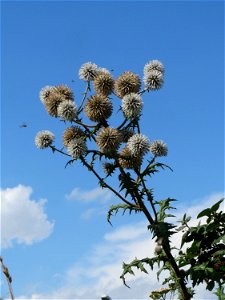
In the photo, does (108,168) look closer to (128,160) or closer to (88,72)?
(128,160)

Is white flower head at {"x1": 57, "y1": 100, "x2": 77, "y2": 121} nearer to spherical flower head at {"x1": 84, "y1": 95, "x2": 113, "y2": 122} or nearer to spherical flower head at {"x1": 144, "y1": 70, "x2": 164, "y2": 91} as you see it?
spherical flower head at {"x1": 84, "y1": 95, "x2": 113, "y2": 122}

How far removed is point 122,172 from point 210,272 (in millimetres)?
1516

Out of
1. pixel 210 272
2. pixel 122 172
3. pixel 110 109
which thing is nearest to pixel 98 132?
pixel 110 109

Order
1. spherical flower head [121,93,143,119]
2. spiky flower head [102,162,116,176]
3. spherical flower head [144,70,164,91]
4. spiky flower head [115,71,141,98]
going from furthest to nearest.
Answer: spherical flower head [144,70,164,91] → spiky flower head [115,71,141,98] → spherical flower head [121,93,143,119] → spiky flower head [102,162,116,176]

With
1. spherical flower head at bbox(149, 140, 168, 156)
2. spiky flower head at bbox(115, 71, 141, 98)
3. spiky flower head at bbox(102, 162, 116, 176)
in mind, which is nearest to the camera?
spiky flower head at bbox(102, 162, 116, 176)

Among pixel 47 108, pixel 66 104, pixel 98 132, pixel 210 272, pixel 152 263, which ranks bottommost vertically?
pixel 210 272

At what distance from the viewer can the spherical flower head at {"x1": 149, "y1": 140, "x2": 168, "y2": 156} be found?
5660 millimetres

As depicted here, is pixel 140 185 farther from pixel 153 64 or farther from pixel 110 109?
pixel 153 64

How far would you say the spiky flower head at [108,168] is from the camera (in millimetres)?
5371

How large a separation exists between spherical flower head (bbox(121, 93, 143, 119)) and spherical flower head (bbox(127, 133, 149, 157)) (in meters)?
0.28

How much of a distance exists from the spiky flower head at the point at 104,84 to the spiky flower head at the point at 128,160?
98 centimetres

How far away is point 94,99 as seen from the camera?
580 centimetres

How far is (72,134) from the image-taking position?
574cm

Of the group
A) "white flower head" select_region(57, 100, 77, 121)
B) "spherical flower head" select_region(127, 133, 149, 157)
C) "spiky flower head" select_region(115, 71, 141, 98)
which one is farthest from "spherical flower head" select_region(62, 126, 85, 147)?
"spiky flower head" select_region(115, 71, 141, 98)
